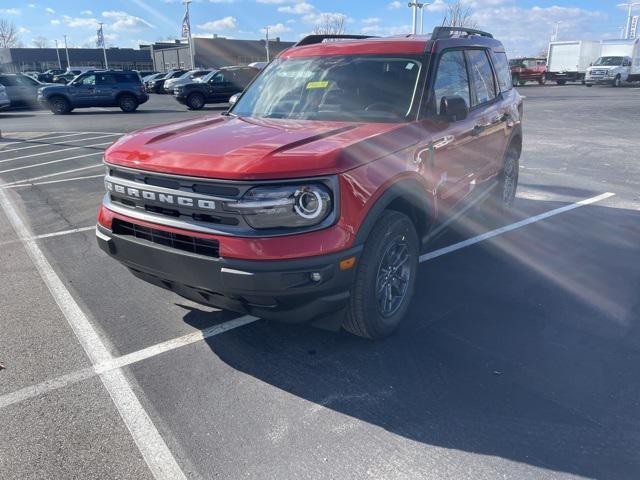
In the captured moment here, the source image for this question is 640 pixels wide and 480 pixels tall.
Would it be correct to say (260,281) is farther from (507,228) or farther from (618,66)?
(618,66)

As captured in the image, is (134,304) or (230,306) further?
(134,304)

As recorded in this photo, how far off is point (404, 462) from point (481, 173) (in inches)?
135

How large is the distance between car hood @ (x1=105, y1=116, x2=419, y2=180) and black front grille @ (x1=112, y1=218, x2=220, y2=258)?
1.24 ft

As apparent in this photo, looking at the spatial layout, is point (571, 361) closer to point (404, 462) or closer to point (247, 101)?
point (404, 462)

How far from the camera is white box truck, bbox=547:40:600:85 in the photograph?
42.4 m

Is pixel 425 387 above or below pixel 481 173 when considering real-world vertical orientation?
below

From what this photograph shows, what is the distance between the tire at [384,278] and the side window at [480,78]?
1.96 meters

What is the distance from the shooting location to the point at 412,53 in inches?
169

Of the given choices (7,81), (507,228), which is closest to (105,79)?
(7,81)

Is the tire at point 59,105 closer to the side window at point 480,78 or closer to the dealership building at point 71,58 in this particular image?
the side window at point 480,78

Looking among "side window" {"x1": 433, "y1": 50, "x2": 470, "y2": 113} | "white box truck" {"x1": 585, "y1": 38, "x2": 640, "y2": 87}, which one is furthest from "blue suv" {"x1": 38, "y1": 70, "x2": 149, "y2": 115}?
"white box truck" {"x1": 585, "y1": 38, "x2": 640, "y2": 87}

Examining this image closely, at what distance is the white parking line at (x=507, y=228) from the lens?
5.50 meters

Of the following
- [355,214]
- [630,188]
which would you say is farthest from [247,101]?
[630,188]

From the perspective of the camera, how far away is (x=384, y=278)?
3643 mm
